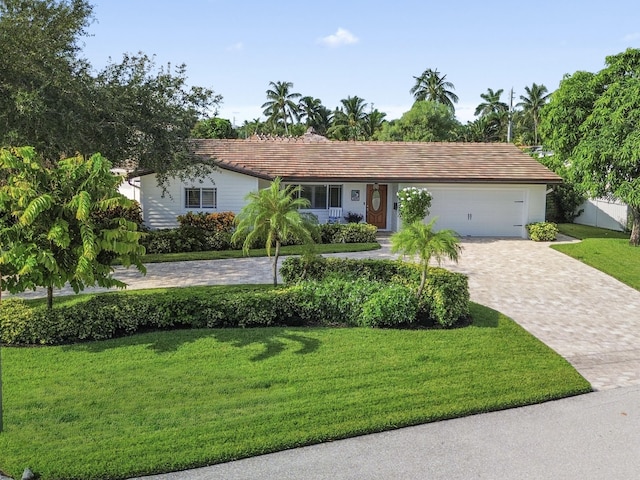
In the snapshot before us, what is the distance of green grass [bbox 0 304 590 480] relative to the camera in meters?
6.21

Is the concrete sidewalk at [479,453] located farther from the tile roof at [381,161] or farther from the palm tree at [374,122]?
the palm tree at [374,122]

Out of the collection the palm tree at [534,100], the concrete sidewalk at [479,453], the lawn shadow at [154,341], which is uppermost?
the palm tree at [534,100]

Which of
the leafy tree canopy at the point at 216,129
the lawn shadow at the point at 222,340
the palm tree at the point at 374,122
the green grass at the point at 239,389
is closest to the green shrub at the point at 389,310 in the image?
the green grass at the point at 239,389

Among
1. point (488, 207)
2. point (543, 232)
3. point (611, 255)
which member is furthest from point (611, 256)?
point (488, 207)

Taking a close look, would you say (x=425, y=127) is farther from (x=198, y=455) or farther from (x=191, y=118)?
(x=198, y=455)

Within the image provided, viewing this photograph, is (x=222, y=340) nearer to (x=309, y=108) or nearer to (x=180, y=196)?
(x=180, y=196)

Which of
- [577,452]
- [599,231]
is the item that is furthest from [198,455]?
[599,231]

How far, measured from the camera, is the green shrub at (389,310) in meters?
10.3

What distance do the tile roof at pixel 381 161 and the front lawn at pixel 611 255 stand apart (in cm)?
359

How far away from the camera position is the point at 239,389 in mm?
7750

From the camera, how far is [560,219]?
102 feet

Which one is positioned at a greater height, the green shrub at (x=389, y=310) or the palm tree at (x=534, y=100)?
the palm tree at (x=534, y=100)

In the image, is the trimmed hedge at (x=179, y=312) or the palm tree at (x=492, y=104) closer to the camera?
the trimmed hedge at (x=179, y=312)

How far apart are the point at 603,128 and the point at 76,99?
56.1 feet
